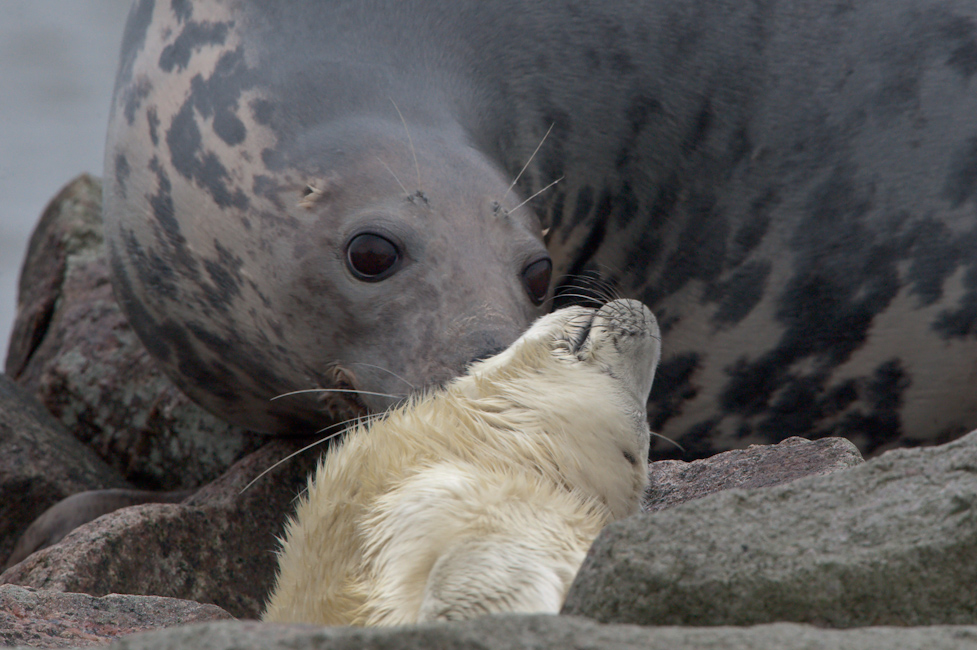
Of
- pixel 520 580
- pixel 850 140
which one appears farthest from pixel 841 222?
pixel 520 580

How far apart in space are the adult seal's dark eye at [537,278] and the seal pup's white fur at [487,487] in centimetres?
60

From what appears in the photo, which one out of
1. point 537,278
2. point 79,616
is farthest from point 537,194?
point 79,616

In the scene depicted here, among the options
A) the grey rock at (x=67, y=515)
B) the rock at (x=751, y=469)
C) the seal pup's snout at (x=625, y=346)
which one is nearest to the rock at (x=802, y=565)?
the seal pup's snout at (x=625, y=346)

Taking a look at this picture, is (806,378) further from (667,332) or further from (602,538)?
(602,538)

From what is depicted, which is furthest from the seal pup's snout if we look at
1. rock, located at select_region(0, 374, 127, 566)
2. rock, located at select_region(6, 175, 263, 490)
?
rock, located at select_region(0, 374, 127, 566)

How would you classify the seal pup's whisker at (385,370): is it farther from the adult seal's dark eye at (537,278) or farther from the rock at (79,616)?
the rock at (79,616)

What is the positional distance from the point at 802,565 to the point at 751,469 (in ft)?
3.40

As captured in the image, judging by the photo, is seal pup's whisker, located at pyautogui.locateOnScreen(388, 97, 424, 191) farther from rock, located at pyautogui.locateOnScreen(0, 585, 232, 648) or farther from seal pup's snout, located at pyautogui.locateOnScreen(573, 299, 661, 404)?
rock, located at pyautogui.locateOnScreen(0, 585, 232, 648)

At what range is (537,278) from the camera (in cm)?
268

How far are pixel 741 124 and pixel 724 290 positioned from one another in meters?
0.44

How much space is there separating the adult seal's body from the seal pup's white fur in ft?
2.62

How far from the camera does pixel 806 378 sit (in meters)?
3.23

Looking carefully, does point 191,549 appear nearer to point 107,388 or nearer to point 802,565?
point 107,388

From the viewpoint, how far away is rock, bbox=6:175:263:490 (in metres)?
3.70
